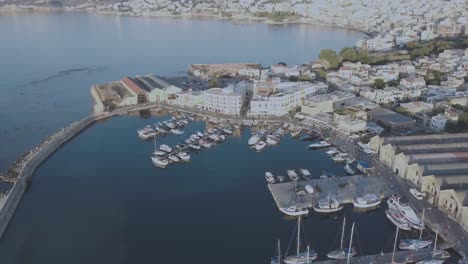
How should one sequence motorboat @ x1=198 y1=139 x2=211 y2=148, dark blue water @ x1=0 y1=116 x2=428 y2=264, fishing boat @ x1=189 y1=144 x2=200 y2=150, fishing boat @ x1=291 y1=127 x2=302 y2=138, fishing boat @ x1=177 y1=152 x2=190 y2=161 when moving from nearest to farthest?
dark blue water @ x1=0 y1=116 x2=428 y2=264, fishing boat @ x1=177 y1=152 x2=190 y2=161, fishing boat @ x1=189 y1=144 x2=200 y2=150, motorboat @ x1=198 y1=139 x2=211 y2=148, fishing boat @ x1=291 y1=127 x2=302 y2=138

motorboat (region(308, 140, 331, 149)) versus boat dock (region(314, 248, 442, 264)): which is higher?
motorboat (region(308, 140, 331, 149))

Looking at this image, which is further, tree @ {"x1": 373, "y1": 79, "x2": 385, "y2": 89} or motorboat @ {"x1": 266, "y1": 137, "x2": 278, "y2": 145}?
tree @ {"x1": 373, "y1": 79, "x2": 385, "y2": 89}

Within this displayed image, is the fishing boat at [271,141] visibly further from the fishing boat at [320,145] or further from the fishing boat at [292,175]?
the fishing boat at [292,175]

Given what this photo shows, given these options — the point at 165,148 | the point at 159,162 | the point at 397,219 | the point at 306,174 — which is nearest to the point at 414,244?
the point at 397,219

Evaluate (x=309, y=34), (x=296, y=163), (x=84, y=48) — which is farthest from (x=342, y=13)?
(x=296, y=163)

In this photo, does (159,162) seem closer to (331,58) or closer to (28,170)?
(28,170)

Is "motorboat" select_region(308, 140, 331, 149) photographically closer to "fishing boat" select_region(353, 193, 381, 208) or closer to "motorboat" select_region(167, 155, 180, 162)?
"fishing boat" select_region(353, 193, 381, 208)

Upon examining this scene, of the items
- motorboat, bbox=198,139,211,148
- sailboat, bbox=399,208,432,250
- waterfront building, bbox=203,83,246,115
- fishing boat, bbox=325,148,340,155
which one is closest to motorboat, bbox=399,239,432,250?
sailboat, bbox=399,208,432,250
